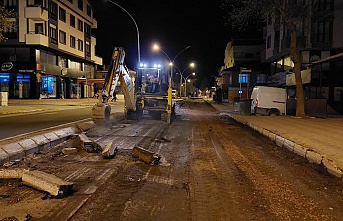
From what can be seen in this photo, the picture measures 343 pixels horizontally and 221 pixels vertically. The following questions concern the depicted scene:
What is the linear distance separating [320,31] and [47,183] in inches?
1446

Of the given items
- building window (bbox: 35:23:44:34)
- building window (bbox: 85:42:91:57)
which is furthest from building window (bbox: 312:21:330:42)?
building window (bbox: 85:42:91:57)

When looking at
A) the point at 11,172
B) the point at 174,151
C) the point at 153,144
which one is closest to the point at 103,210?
the point at 11,172

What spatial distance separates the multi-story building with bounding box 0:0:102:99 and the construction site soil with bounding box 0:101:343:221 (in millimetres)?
37802

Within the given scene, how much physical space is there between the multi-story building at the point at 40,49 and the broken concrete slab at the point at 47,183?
1608 inches

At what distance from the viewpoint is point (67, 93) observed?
185 feet

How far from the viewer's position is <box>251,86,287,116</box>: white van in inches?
894

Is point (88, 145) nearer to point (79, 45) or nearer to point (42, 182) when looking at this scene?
point (42, 182)

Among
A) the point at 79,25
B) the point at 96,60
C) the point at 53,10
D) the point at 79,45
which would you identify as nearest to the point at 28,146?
the point at 53,10

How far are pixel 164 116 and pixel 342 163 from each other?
1294cm

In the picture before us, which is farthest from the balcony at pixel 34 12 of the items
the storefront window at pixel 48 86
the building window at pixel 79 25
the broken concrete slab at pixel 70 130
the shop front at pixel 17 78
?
the broken concrete slab at pixel 70 130

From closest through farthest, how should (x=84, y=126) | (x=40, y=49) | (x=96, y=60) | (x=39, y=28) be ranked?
(x=84, y=126), (x=39, y=28), (x=40, y=49), (x=96, y=60)

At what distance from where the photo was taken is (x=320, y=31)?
1423 inches

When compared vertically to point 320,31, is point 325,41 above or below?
below

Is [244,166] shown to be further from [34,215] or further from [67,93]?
[67,93]
